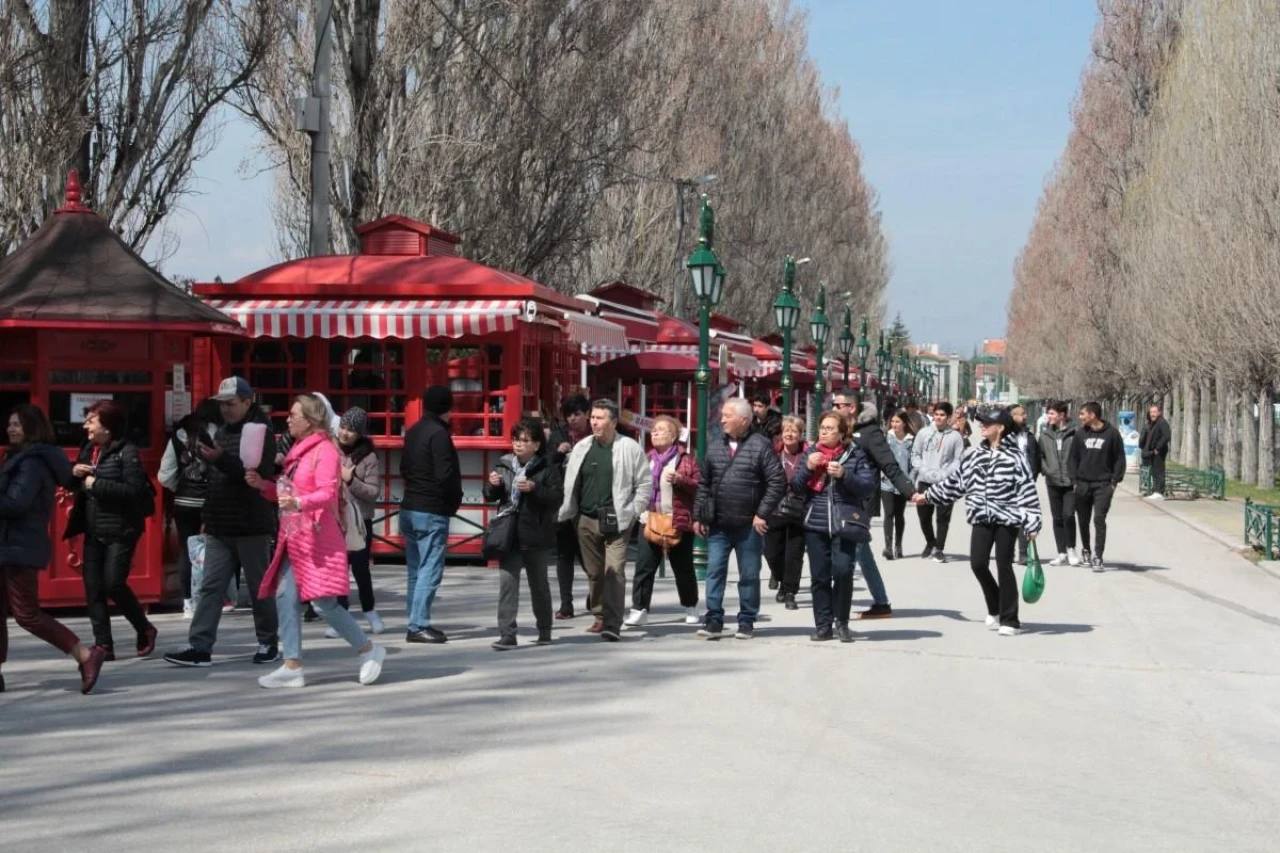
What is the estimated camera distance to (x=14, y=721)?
848 centimetres

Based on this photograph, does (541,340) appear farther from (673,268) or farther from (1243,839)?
(673,268)

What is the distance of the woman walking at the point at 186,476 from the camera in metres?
12.2

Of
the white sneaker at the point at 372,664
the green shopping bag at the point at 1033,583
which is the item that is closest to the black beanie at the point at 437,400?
the white sneaker at the point at 372,664

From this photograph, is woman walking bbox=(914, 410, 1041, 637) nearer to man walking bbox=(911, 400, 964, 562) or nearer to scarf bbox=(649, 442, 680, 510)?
scarf bbox=(649, 442, 680, 510)

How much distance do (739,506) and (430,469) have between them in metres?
2.07

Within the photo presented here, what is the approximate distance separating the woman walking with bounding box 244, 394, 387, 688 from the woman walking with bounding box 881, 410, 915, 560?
10.0 m

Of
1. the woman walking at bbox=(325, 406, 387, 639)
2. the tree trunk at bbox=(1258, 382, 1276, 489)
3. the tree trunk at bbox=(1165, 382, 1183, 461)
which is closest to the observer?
the woman walking at bbox=(325, 406, 387, 639)

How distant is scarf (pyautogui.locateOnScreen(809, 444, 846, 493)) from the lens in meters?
11.9

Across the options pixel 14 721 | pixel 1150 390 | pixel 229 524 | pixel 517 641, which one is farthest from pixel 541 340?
pixel 1150 390

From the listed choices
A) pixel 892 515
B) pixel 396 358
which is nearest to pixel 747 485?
pixel 396 358

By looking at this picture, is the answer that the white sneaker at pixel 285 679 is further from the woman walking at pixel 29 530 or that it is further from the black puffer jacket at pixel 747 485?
the black puffer jacket at pixel 747 485

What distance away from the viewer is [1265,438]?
35.2 m

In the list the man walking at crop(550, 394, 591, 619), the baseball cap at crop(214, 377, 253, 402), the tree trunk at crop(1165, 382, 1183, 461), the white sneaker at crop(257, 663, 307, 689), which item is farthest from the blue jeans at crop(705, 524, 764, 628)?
the tree trunk at crop(1165, 382, 1183, 461)

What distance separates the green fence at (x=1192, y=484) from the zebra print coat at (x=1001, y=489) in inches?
848
